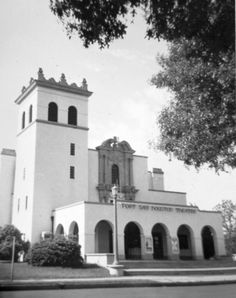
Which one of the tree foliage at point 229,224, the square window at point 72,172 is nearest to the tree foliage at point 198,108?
the square window at point 72,172

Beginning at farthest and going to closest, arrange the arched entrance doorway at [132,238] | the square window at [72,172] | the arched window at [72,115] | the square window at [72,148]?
the arched window at [72,115]
the square window at [72,148]
the square window at [72,172]
the arched entrance doorway at [132,238]

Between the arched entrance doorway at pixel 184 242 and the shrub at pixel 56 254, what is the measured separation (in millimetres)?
10841

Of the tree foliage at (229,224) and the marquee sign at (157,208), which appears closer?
the marquee sign at (157,208)

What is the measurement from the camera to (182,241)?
32.0m

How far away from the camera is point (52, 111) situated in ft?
107

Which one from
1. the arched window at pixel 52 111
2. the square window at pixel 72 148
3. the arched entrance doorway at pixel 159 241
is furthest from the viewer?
the square window at pixel 72 148

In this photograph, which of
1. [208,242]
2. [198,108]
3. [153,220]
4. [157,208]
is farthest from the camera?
[208,242]

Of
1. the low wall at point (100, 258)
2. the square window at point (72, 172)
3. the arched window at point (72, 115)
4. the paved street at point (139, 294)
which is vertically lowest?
the paved street at point (139, 294)

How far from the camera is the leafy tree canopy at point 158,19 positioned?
20.0ft

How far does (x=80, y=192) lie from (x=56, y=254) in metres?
9.72

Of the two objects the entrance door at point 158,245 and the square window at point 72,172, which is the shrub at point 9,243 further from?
the entrance door at point 158,245

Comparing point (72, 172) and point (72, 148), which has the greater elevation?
point (72, 148)

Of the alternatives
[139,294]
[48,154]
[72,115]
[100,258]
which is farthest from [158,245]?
[139,294]

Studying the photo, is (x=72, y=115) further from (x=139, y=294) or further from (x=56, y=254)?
(x=139, y=294)
